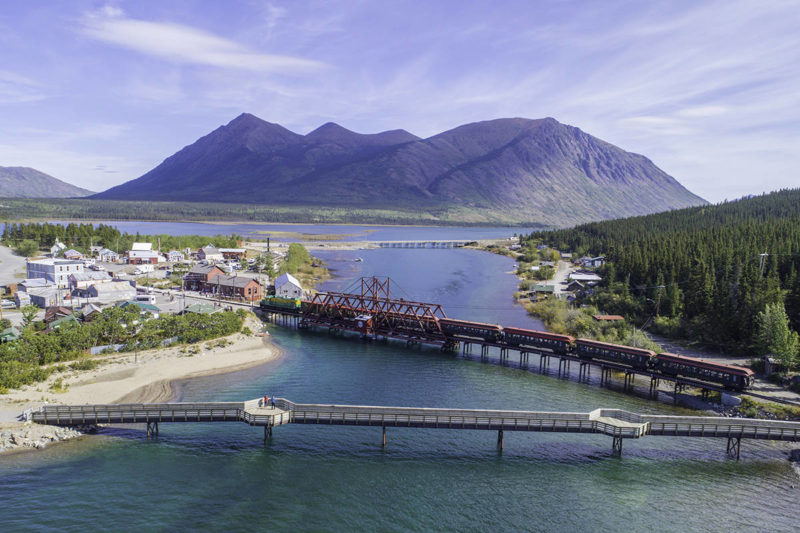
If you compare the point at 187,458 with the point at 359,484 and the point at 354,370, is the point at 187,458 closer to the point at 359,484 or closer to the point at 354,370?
the point at 359,484

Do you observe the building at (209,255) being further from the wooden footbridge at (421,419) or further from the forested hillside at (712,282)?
the forested hillside at (712,282)

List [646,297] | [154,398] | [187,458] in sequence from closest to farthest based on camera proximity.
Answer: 1. [187,458]
2. [154,398]
3. [646,297]

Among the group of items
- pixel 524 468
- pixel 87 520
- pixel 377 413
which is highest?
pixel 377 413

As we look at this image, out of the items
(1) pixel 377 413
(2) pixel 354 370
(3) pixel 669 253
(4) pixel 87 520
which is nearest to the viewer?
(4) pixel 87 520

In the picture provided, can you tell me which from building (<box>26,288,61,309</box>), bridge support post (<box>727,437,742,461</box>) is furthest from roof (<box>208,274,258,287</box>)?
bridge support post (<box>727,437,742,461</box>)

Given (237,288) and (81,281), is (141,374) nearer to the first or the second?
(81,281)

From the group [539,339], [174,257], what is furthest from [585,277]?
[174,257]

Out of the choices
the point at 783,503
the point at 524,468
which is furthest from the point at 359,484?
the point at 783,503
